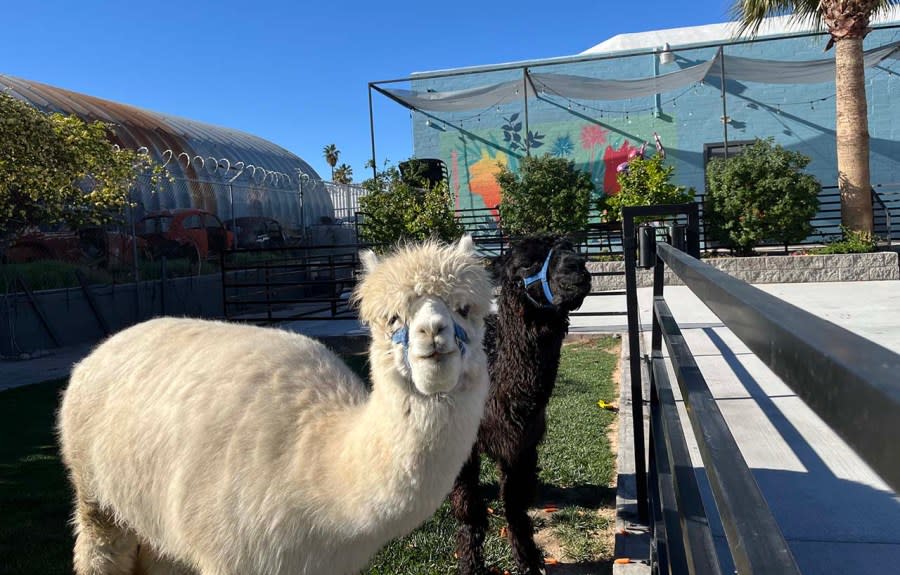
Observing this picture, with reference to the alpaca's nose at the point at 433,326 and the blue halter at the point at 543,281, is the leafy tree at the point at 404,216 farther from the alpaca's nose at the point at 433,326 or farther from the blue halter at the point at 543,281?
the alpaca's nose at the point at 433,326

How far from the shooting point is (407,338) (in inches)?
81.2

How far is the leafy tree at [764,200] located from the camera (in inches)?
633

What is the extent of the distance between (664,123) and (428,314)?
2323cm

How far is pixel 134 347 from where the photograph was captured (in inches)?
123

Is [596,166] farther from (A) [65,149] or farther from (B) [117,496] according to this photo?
(B) [117,496]

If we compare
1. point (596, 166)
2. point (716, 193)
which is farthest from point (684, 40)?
point (716, 193)

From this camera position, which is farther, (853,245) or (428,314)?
(853,245)

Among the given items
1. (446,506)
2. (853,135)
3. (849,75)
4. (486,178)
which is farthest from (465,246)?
(486,178)

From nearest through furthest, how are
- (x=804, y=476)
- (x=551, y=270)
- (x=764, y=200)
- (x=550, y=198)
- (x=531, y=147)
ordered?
(x=551, y=270), (x=804, y=476), (x=764, y=200), (x=550, y=198), (x=531, y=147)

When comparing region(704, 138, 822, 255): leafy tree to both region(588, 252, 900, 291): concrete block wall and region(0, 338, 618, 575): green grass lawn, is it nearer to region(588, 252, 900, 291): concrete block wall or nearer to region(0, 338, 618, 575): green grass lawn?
region(588, 252, 900, 291): concrete block wall

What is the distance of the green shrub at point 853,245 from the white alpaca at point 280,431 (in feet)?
50.3

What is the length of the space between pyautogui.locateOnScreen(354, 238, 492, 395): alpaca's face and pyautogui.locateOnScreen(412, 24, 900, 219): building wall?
21181mm

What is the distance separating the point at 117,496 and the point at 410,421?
1.63 metres

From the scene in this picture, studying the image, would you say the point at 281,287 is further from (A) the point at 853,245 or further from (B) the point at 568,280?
(A) the point at 853,245
